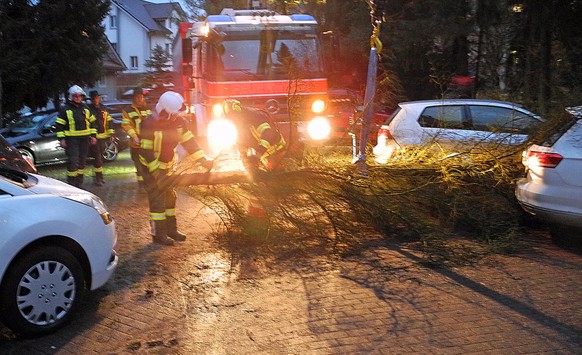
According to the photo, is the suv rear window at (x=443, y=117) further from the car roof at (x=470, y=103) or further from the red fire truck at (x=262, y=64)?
the red fire truck at (x=262, y=64)

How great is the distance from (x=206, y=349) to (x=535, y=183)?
409 cm

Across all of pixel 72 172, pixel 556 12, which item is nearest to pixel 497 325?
pixel 72 172

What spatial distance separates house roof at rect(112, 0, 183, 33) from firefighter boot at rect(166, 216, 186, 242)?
4905cm

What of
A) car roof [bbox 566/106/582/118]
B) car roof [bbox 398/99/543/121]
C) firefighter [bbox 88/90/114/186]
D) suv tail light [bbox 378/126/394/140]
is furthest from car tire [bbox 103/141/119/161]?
car roof [bbox 566/106/582/118]

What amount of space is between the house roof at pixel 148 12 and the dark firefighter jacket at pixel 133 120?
149ft

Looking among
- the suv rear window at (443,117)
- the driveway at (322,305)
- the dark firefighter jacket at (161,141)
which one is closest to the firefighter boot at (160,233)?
the driveway at (322,305)

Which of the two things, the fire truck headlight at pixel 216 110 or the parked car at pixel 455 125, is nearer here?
the parked car at pixel 455 125

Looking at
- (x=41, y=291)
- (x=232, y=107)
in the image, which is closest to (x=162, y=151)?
(x=232, y=107)

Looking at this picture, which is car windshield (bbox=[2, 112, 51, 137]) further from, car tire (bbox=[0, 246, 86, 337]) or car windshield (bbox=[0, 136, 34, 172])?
car tire (bbox=[0, 246, 86, 337])

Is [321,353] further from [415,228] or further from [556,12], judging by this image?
[556,12]

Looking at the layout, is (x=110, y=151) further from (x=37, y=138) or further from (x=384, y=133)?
(x=384, y=133)

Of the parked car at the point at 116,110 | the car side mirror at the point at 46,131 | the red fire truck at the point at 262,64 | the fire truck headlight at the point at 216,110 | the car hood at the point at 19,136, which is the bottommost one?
the car hood at the point at 19,136

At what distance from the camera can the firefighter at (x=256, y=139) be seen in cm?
707

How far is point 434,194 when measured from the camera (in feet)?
23.9
